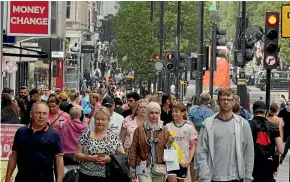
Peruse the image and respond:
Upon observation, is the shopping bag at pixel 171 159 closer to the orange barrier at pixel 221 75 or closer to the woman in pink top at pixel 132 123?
the woman in pink top at pixel 132 123

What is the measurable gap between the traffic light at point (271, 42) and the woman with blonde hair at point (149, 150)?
292 inches

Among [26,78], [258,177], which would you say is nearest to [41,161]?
[258,177]

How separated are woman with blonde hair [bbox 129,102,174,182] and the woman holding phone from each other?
173 centimetres

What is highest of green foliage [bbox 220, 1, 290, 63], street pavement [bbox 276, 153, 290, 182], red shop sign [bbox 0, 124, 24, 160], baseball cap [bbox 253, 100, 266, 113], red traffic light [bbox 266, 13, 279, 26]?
green foliage [bbox 220, 1, 290, 63]

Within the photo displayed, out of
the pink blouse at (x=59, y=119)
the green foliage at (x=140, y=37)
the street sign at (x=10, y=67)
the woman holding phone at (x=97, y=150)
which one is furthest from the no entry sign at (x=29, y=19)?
the green foliage at (x=140, y=37)

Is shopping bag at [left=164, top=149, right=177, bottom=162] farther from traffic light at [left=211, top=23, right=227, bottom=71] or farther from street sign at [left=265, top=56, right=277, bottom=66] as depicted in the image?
traffic light at [left=211, top=23, right=227, bottom=71]

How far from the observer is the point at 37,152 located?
476 inches

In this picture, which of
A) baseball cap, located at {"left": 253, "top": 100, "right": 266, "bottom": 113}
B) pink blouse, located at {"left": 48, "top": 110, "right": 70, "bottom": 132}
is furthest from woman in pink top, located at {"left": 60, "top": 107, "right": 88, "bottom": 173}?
baseball cap, located at {"left": 253, "top": 100, "right": 266, "bottom": 113}

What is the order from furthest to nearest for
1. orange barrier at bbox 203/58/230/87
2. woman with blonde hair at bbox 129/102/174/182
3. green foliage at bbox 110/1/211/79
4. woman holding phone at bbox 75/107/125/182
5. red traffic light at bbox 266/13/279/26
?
green foliage at bbox 110/1/211/79, orange barrier at bbox 203/58/230/87, red traffic light at bbox 266/13/279/26, woman with blonde hair at bbox 129/102/174/182, woman holding phone at bbox 75/107/125/182

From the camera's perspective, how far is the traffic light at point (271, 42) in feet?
70.7

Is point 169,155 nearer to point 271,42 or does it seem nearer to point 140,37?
point 271,42

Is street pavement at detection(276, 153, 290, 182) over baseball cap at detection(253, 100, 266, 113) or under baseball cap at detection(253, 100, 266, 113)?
under

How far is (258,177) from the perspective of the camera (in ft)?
45.6

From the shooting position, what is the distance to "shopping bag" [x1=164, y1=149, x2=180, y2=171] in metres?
14.4
